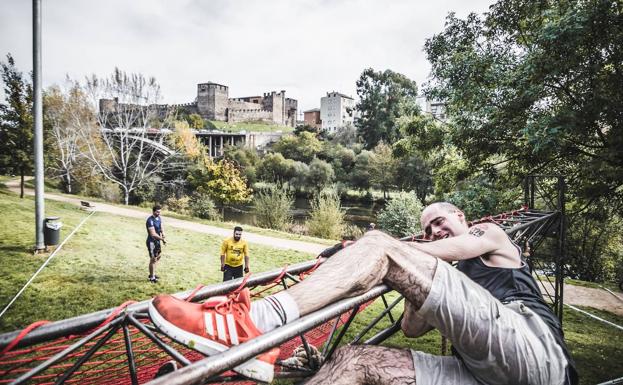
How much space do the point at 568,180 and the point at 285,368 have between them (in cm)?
797

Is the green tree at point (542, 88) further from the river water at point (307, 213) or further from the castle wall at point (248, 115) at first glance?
the castle wall at point (248, 115)

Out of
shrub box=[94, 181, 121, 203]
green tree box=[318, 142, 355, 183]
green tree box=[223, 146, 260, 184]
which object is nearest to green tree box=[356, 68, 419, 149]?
green tree box=[318, 142, 355, 183]

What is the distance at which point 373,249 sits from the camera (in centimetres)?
140

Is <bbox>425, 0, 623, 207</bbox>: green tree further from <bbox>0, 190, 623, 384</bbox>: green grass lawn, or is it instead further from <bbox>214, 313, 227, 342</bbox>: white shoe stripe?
<bbox>214, 313, 227, 342</bbox>: white shoe stripe

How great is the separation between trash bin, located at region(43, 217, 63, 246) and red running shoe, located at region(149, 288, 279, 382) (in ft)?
29.6

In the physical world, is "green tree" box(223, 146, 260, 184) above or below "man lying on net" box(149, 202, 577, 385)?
above

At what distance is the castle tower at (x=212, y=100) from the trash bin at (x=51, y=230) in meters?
72.4

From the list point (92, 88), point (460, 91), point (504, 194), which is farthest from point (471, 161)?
point (92, 88)

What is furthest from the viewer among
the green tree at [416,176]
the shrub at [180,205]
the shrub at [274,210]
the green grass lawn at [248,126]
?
the green grass lawn at [248,126]

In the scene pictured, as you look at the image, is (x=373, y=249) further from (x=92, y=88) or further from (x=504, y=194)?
(x=92, y=88)

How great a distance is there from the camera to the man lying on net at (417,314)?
3.77ft

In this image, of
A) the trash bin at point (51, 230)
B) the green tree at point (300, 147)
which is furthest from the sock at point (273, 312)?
the green tree at point (300, 147)

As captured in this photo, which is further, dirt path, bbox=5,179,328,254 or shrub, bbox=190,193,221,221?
shrub, bbox=190,193,221,221

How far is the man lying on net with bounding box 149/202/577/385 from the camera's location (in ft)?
3.77
